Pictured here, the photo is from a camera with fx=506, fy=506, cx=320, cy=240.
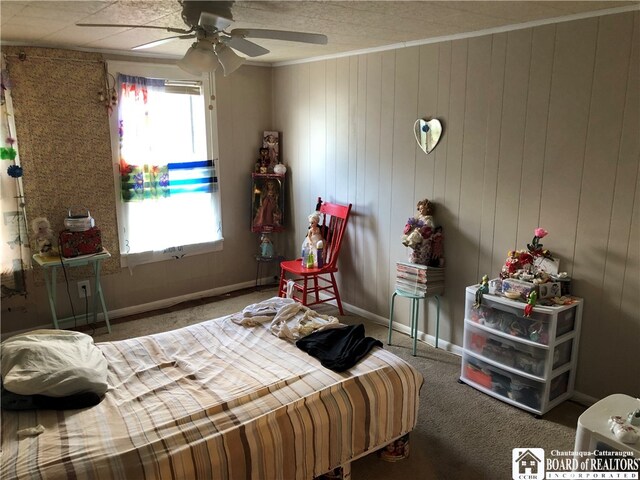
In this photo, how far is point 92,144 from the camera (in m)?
4.08

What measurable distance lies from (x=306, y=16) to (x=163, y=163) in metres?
2.25

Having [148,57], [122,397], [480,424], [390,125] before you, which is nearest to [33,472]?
[122,397]

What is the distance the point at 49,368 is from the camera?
2.20 meters

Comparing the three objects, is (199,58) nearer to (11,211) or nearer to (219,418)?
(219,418)

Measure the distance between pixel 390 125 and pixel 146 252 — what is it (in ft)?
7.80

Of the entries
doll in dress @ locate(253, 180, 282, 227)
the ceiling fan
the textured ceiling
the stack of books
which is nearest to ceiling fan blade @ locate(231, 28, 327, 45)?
the ceiling fan

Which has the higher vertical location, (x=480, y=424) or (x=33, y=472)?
(x=33, y=472)

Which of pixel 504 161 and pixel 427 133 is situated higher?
pixel 427 133

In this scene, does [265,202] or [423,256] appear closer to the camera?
[423,256]

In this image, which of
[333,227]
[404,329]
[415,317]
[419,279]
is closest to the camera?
[419,279]

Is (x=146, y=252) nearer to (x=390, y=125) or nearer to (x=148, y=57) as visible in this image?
(x=148, y=57)

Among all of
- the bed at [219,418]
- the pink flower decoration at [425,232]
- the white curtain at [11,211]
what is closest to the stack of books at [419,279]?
the pink flower decoration at [425,232]

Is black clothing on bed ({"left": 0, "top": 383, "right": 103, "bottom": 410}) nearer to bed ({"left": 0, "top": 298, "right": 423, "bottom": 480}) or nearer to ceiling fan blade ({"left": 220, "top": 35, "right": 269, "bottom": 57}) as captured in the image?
bed ({"left": 0, "top": 298, "right": 423, "bottom": 480})

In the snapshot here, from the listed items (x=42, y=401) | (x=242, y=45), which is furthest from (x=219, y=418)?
(x=242, y=45)
